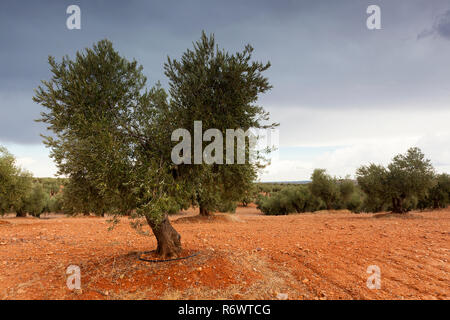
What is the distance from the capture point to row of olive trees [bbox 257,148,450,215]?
2506cm

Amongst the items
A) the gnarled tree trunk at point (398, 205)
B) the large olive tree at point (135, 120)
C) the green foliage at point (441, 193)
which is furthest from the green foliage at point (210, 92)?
the green foliage at point (441, 193)

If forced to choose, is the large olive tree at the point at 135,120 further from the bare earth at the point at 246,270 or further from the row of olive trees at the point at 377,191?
the row of olive trees at the point at 377,191

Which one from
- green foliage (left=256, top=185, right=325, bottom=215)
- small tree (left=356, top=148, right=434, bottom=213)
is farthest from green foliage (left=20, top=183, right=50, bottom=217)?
small tree (left=356, top=148, right=434, bottom=213)

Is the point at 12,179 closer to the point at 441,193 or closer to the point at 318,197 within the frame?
the point at 318,197

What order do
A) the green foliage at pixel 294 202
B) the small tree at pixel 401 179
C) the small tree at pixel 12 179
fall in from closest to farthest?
the small tree at pixel 12 179 < the small tree at pixel 401 179 < the green foliage at pixel 294 202

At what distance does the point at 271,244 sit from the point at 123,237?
9004mm

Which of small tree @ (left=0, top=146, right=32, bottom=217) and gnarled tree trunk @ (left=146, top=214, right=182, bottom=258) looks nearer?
gnarled tree trunk @ (left=146, top=214, right=182, bottom=258)

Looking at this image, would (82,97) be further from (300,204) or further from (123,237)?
(300,204)

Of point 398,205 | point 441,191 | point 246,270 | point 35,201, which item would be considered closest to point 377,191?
point 398,205

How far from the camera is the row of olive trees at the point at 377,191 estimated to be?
82.2 ft

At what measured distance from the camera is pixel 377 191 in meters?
26.6

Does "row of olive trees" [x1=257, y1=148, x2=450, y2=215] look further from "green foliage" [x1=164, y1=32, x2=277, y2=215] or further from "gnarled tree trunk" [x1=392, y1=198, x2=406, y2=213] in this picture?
"green foliage" [x1=164, y1=32, x2=277, y2=215]
